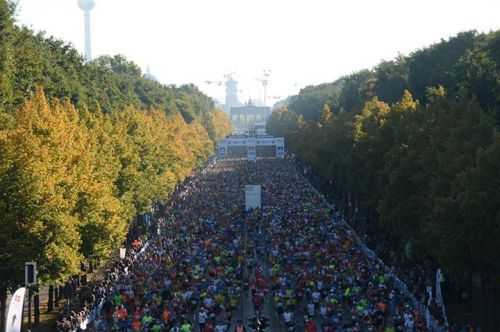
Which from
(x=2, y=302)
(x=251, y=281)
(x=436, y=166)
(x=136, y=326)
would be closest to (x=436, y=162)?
(x=436, y=166)

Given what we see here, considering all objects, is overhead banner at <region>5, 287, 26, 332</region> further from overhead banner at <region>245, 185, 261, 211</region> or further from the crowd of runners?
overhead banner at <region>245, 185, 261, 211</region>

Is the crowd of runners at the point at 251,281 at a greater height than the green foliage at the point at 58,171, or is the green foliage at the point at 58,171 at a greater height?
the green foliage at the point at 58,171

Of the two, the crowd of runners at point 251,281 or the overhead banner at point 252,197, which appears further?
the overhead banner at point 252,197

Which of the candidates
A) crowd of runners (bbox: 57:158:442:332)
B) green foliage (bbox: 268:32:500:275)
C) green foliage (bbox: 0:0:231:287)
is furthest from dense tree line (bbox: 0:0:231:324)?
green foliage (bbox: 268:32:500:275)

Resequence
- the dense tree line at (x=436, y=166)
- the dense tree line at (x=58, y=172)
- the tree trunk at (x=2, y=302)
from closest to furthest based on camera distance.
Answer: the dense tree line at (x=436, y=166)
the tree trunk at (x=2, y=302)
the dense tree line at (x=58, y=172)

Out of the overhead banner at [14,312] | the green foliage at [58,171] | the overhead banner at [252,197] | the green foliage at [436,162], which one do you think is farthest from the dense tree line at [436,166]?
the overhead banner at [14,312]

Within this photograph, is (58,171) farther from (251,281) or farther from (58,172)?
(251,281)

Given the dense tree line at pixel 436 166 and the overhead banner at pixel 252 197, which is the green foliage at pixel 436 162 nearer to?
the dense tree line at pixel 436 166
